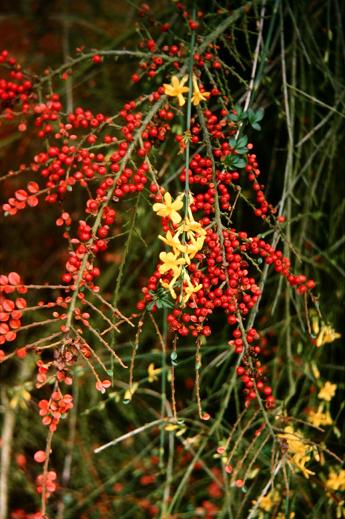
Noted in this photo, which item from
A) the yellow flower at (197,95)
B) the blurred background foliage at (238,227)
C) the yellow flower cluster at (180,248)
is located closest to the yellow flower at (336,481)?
the blurred background foliage at (238,227)

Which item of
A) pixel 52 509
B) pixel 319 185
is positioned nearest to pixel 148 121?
pixel 319 185

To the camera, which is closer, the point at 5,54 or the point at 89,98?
the point at 5,54

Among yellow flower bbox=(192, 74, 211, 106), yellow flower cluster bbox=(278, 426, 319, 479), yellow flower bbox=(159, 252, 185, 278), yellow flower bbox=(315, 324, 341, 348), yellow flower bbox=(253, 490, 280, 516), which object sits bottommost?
yellow flower bbox=(253, 490, 280, 516)

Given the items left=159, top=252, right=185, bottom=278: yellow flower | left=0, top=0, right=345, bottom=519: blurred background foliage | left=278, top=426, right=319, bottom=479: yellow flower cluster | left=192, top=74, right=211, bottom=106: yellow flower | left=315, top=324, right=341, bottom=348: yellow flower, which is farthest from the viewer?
left=0, top=0, right=345, bottom=519: blurred background foliage

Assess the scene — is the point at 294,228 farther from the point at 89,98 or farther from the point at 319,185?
the point at 89,98

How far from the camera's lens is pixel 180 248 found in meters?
0.97

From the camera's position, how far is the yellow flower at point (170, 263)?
3.19ft

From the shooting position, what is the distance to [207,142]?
110cm

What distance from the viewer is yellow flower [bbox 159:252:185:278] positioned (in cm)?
97

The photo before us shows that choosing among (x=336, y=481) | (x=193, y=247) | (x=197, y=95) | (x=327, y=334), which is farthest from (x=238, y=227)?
(x=193, y=247)

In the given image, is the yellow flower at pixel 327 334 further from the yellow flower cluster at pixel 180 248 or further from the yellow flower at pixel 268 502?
the yellow flower cluster at pixel 180 248

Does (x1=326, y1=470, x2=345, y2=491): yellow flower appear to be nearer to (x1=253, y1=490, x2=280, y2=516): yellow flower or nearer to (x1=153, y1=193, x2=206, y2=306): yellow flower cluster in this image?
(x1=253, y1=490, x2=280, y2=516): yellow flower

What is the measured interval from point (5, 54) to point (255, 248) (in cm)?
69

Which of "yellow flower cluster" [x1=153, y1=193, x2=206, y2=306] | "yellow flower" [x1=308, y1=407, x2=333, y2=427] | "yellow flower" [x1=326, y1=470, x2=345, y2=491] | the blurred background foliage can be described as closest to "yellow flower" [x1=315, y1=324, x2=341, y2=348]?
the blurred background foliage
